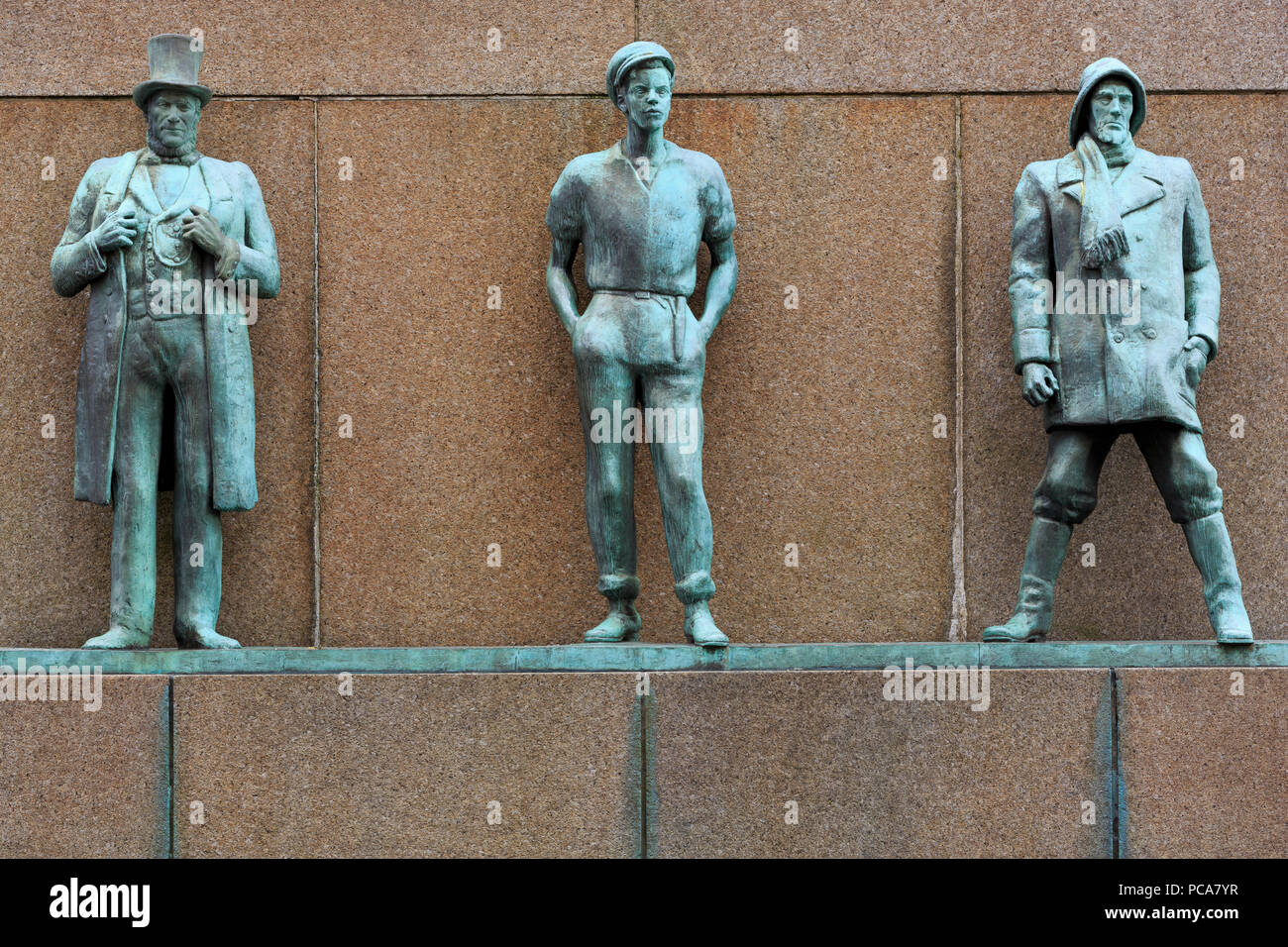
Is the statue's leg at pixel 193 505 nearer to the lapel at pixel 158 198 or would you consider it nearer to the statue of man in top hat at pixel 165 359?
the statue of man in top hat at pixel 165 359

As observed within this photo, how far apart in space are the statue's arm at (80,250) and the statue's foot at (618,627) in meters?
3.03

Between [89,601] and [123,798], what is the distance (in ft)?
5.91

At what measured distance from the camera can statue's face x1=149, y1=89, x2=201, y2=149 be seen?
9641 millimetres

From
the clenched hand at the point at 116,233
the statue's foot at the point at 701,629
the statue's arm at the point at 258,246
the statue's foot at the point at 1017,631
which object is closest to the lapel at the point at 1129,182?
the statue's foot at the point at 1017,631

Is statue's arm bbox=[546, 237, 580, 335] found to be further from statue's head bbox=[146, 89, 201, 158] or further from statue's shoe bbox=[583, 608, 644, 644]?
statue's head bbox=[146, 89, 201, 158]

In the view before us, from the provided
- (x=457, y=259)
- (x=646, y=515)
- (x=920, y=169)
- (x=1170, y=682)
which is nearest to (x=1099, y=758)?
(x=1170, y=682)

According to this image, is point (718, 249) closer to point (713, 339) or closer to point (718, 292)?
point (718, 292)

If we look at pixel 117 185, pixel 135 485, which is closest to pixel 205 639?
pixel 135 485

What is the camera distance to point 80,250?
949 centimetres

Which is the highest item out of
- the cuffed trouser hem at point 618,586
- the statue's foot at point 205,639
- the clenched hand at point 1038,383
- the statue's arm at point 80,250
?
the statue's arm at point 80,250

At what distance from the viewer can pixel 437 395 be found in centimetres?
1048

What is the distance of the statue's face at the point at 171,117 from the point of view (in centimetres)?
964
